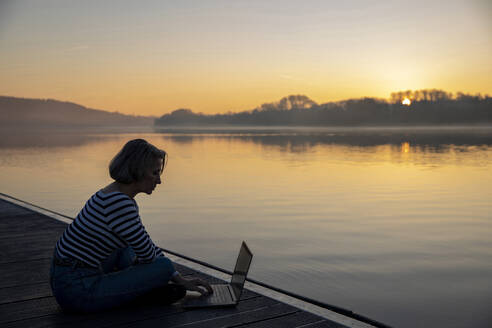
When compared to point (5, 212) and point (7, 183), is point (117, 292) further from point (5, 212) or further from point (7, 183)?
point (7, 183)

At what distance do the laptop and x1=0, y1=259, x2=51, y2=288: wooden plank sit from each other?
6.46ft

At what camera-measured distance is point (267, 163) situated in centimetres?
2862

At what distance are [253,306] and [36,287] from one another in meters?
2.35

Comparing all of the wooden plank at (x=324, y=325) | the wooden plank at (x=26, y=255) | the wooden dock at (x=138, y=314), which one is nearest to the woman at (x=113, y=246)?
the wooden dock at (x=138, y=314)

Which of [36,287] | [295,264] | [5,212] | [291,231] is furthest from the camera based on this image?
[291,231]

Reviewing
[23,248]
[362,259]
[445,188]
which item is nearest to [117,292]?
[23,248]

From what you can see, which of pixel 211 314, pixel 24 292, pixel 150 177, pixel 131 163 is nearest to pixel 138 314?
pixel 211 314

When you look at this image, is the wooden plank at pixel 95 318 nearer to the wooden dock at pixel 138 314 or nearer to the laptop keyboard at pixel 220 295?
the wooden dock at pixel 138 314

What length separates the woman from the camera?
12.8 ft

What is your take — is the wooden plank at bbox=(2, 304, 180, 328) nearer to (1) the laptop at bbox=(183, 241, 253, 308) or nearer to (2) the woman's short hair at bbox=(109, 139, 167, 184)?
(1) the laptop at bbox=(183, 241, 253, 308)

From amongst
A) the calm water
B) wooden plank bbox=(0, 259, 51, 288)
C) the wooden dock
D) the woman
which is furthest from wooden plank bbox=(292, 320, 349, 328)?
wooden plank bbox=(0, 259, 51, 288)

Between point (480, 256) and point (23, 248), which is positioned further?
point (480, 256)

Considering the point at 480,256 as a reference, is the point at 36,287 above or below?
above

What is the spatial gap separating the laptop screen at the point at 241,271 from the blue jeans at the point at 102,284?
668 millimetres
